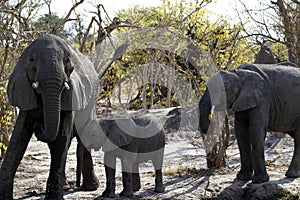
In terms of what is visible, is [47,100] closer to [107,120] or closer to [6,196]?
[107,120]

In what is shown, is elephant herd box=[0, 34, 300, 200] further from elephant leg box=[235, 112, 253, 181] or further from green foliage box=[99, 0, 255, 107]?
green foliage box=[99, 0, 255, 107]

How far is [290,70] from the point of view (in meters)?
8.15

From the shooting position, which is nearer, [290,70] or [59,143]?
[59,143]

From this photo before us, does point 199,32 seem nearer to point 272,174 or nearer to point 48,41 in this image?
point 272,174

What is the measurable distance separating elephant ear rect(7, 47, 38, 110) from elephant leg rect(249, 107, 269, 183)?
122 inches

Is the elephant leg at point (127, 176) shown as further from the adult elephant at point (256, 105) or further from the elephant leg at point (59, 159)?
the adult elephant at point (256, 105)

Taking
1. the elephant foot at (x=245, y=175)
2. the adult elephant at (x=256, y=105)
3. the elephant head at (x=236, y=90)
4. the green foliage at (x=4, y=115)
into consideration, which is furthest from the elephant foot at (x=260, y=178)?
the green foliage at (x=4, y=115)

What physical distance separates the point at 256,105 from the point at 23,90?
3.23 metres

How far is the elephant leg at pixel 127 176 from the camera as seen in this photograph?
23.7 ft

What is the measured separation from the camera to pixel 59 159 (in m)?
6.72

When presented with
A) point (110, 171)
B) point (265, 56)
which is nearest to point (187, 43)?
point (265, 56)

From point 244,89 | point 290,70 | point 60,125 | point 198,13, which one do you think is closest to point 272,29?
point 198,13

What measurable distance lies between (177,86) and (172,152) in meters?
2.90

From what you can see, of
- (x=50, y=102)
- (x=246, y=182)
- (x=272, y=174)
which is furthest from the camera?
(x=272, y=174)
